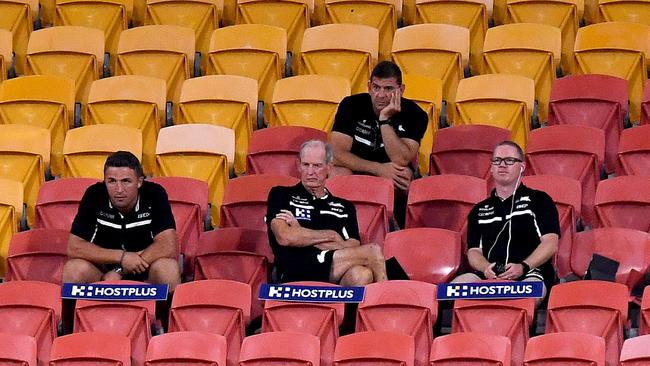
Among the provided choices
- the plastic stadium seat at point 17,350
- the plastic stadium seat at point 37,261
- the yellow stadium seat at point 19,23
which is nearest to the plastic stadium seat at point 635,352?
the plastic stadium seat at point 17,350

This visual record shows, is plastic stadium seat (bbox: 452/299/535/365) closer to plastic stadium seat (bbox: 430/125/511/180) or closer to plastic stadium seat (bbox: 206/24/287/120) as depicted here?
plastic stadium seat (bbox: 430/125/511/180)

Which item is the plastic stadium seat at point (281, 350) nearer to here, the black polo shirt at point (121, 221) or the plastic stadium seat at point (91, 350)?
the plastic stadium seat at point (91, 350)

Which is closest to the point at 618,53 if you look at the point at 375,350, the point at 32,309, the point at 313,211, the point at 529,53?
the point at 529,53

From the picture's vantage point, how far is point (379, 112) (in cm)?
878

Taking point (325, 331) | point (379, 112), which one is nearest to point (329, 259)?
point (325, 331)

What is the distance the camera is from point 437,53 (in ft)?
32.2

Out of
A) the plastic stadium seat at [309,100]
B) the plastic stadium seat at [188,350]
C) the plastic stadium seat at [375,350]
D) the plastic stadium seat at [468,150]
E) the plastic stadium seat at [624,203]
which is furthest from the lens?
the plastic stadium seat at [309,100]

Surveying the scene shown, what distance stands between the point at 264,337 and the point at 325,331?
343 millimetres

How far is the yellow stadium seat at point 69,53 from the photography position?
10.1 metres

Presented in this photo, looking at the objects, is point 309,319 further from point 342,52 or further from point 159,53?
point 159,53

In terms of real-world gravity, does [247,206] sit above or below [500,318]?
above

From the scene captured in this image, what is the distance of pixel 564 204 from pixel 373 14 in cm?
229

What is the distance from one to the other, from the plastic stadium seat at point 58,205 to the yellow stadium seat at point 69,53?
1275 millimetres

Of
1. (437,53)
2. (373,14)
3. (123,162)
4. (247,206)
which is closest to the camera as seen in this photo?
(123,162)
